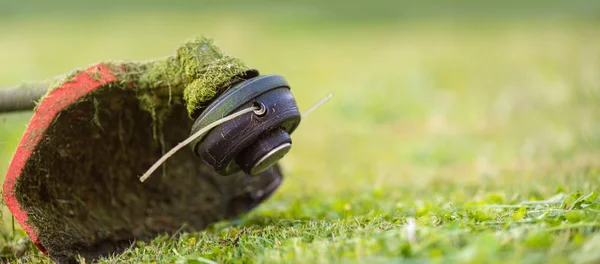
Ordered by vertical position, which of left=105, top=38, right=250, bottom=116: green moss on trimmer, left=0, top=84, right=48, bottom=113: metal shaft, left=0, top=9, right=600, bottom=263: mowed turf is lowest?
left=0, top=9, right=600, bottom=263: mowed turf

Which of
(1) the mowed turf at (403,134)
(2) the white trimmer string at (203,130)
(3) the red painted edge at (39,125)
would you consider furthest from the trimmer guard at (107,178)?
(2) the white trimmer string at (203,130)

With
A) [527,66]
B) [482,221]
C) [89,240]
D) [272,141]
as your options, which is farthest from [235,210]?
[527,66]

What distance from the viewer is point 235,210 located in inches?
142

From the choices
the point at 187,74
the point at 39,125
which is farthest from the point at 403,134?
the point at 39,125

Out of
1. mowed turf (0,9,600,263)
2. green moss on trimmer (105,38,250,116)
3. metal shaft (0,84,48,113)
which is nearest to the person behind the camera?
mowed turf (0,9,600,263)

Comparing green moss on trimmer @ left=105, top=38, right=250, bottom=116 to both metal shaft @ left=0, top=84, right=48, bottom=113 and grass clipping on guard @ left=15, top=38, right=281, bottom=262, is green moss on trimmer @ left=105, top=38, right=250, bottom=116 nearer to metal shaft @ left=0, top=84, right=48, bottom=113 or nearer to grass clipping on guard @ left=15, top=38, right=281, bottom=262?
grass clipping on guard @ left=15, top=38, right=281, bottom=262

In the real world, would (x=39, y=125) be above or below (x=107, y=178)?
above

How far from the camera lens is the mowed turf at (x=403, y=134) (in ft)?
7.02

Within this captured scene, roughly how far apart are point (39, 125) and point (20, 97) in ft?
Answer: 1.59

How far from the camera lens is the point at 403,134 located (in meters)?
6.68

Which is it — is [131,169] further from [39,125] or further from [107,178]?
[39,125]

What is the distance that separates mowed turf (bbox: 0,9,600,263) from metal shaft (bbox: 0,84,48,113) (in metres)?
0.15

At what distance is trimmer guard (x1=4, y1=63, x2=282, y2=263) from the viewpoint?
8.61 feet

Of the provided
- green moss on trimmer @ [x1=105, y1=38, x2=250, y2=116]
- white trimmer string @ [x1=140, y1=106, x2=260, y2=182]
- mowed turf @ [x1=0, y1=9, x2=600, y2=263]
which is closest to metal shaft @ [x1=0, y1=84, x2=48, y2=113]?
mowed turf @ [x1=0, y1=9, x2=600, y2=263]
